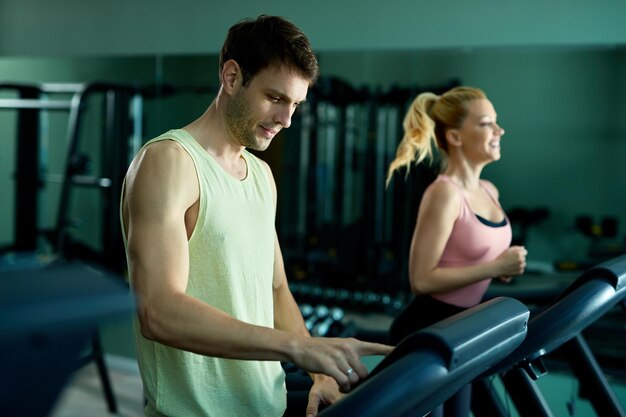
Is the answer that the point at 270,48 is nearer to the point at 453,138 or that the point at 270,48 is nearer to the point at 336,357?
the point at 336,357

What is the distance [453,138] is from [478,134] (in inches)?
3.1

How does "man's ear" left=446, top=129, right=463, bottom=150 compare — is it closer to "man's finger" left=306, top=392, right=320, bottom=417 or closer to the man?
the man

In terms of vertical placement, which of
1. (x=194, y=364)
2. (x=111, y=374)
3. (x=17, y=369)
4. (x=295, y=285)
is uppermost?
(x=17, y=369)

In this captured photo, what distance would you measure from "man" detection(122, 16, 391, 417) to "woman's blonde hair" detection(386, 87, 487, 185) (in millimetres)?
952

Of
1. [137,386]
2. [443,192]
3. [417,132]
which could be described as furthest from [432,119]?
[137,386]

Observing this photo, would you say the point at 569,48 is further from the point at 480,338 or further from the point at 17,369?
the point at 17,369

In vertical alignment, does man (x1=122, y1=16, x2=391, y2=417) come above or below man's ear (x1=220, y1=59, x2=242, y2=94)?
below

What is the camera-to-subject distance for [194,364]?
1.37m

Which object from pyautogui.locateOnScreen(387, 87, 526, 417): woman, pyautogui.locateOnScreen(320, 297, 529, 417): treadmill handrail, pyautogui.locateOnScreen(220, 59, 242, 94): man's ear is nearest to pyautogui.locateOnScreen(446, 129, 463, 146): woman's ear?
pyautogui.locateOnScreen(387, 87, 526, 417): woman

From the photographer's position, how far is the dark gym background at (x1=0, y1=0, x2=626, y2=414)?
3723mm

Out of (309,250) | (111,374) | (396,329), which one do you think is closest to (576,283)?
(396,329)

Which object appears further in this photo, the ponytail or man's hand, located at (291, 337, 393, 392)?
the ponytail

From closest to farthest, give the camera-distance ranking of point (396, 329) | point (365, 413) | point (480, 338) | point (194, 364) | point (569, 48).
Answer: point (365, 413)
point (480, 338)
point (194, 364)
point (396, 329)
point (569, 48)

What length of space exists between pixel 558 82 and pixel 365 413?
3.24 m
